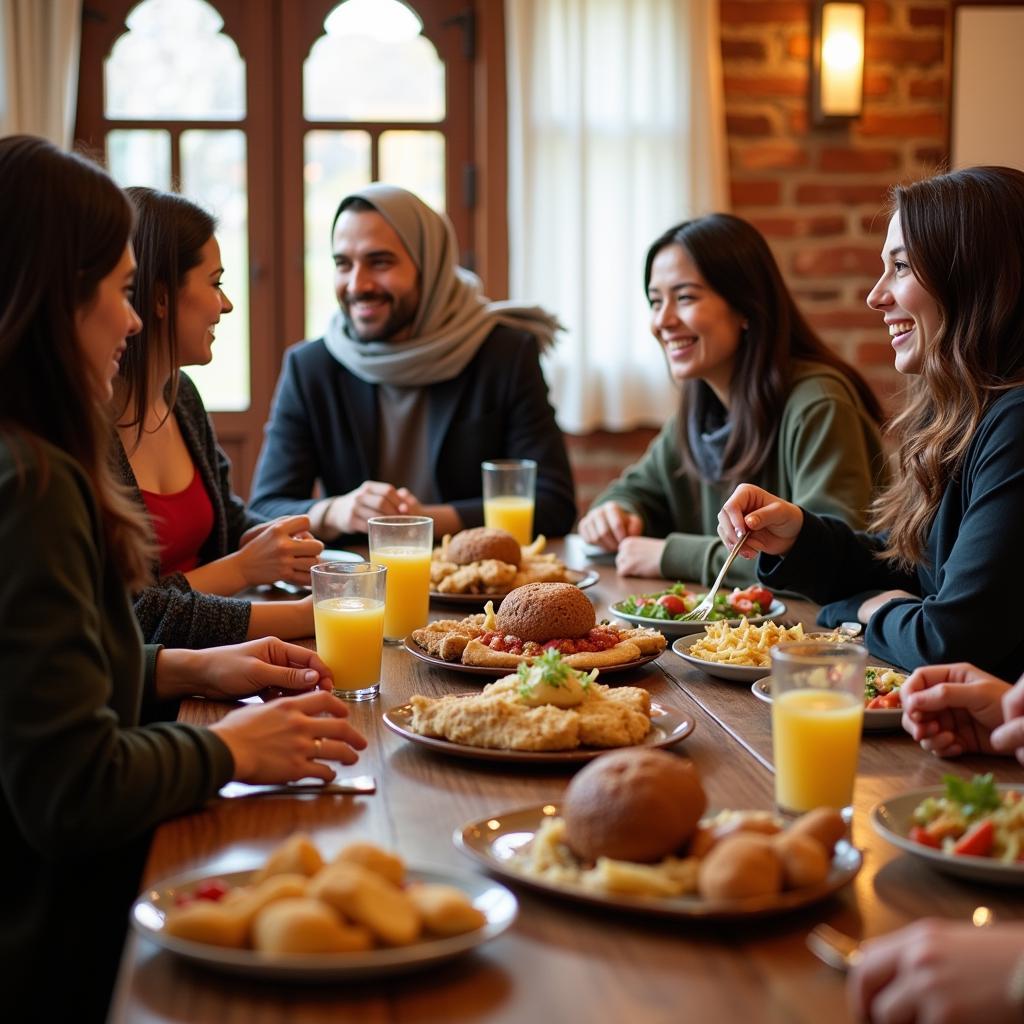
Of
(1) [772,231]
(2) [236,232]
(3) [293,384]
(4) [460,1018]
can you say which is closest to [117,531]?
(4) [460,1018]

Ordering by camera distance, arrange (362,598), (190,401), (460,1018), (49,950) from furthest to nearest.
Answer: (190,401) → (362,598) → (49,950) → (460,1018)

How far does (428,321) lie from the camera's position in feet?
11.5

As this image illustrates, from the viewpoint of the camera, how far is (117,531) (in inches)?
51.3

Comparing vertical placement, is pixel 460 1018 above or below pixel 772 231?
below

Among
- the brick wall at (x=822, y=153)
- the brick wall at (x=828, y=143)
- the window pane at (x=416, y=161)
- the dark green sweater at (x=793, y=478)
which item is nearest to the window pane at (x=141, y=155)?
the window pane at (x=416, y=161)

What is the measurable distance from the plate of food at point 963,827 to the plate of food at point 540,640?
57cm

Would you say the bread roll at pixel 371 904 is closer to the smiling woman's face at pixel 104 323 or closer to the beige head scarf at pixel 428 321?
the smiling woman's face at pixel 104 323

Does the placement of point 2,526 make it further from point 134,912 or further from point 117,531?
point 134,912

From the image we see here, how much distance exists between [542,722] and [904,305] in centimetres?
98

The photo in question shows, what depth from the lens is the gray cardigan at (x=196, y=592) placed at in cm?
190

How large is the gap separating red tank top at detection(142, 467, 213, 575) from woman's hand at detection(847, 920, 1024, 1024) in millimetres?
1618

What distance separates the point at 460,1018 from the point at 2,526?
0.60m

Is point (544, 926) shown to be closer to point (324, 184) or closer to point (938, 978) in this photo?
point (938, 978)

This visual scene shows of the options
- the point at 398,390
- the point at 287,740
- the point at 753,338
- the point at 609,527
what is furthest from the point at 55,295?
the point at 398,390
